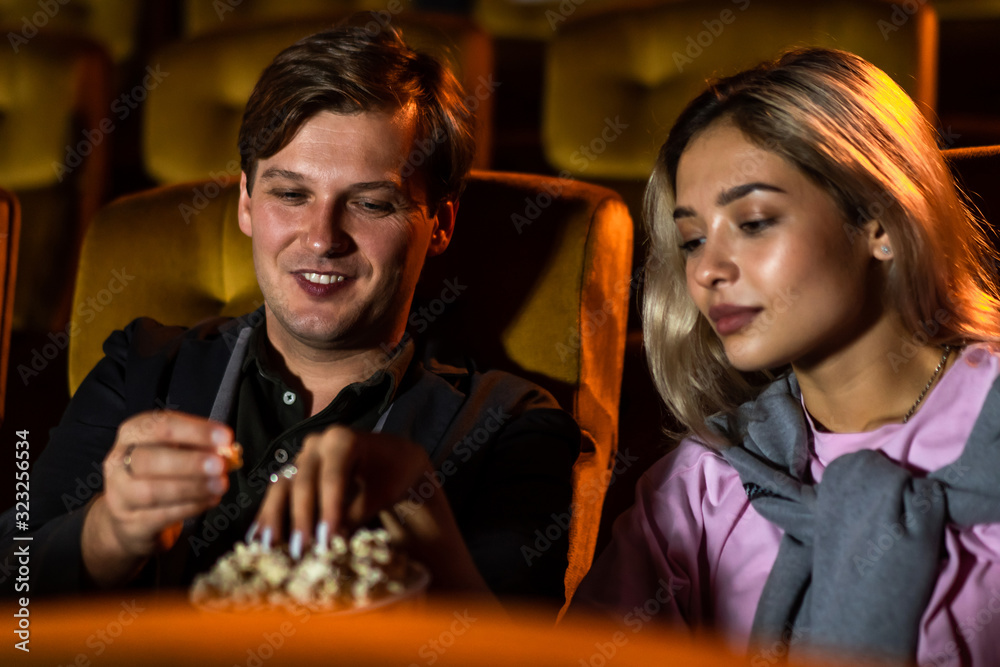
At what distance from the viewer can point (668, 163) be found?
1.08 meters

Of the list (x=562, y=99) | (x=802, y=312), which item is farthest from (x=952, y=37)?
(x=802, y=312)

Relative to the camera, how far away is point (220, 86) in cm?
188

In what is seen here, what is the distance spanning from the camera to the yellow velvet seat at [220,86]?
178 cm

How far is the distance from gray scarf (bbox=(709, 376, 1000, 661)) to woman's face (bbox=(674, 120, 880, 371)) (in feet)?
0.43

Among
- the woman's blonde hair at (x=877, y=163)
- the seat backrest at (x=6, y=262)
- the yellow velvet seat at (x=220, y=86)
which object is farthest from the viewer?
the yellow velvet seat at (x=220, y=86)

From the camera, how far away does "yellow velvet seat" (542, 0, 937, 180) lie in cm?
160

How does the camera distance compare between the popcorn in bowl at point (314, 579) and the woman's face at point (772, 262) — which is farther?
the woman's face at point (772, 262)
